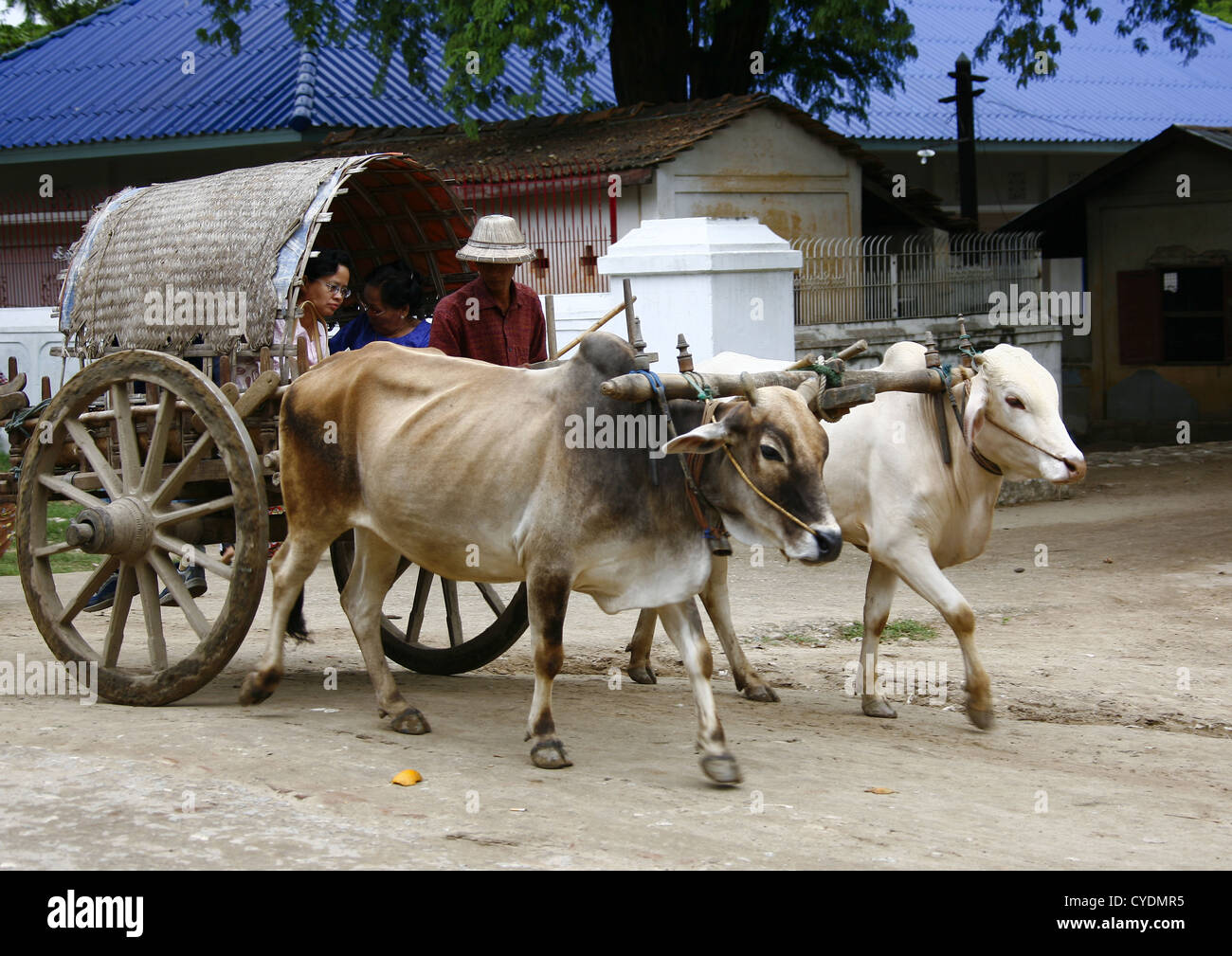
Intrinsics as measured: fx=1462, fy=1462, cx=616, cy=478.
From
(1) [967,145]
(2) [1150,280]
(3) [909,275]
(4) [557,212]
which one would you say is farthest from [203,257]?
(2) [1150,280]

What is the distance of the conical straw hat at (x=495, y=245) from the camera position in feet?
20.5

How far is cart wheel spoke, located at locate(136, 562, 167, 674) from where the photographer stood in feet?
18.8

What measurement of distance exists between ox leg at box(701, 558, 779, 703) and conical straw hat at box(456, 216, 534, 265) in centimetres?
158

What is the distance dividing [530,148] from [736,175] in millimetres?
2036

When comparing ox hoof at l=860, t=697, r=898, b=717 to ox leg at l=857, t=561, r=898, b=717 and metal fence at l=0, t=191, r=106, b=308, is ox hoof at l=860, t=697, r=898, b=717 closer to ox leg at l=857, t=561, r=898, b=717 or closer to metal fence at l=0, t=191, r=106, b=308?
ox leg at l=857, t=561, r=898, b=717

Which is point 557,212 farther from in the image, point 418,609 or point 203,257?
point 203,257

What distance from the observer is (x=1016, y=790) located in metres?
4.83

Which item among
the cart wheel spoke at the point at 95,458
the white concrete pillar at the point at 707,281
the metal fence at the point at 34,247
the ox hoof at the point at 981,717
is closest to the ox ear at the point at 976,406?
the ox hoof at the point at 981,717

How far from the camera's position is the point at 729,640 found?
6.36 metres

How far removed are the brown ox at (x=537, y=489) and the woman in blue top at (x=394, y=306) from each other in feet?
4.78

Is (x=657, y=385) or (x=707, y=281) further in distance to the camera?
(x=707, y=281)

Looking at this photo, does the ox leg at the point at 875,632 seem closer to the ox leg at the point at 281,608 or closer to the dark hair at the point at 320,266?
the ox leg at the point at 281,608

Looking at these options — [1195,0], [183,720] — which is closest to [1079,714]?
[183,720]

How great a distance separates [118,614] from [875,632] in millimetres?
3120
